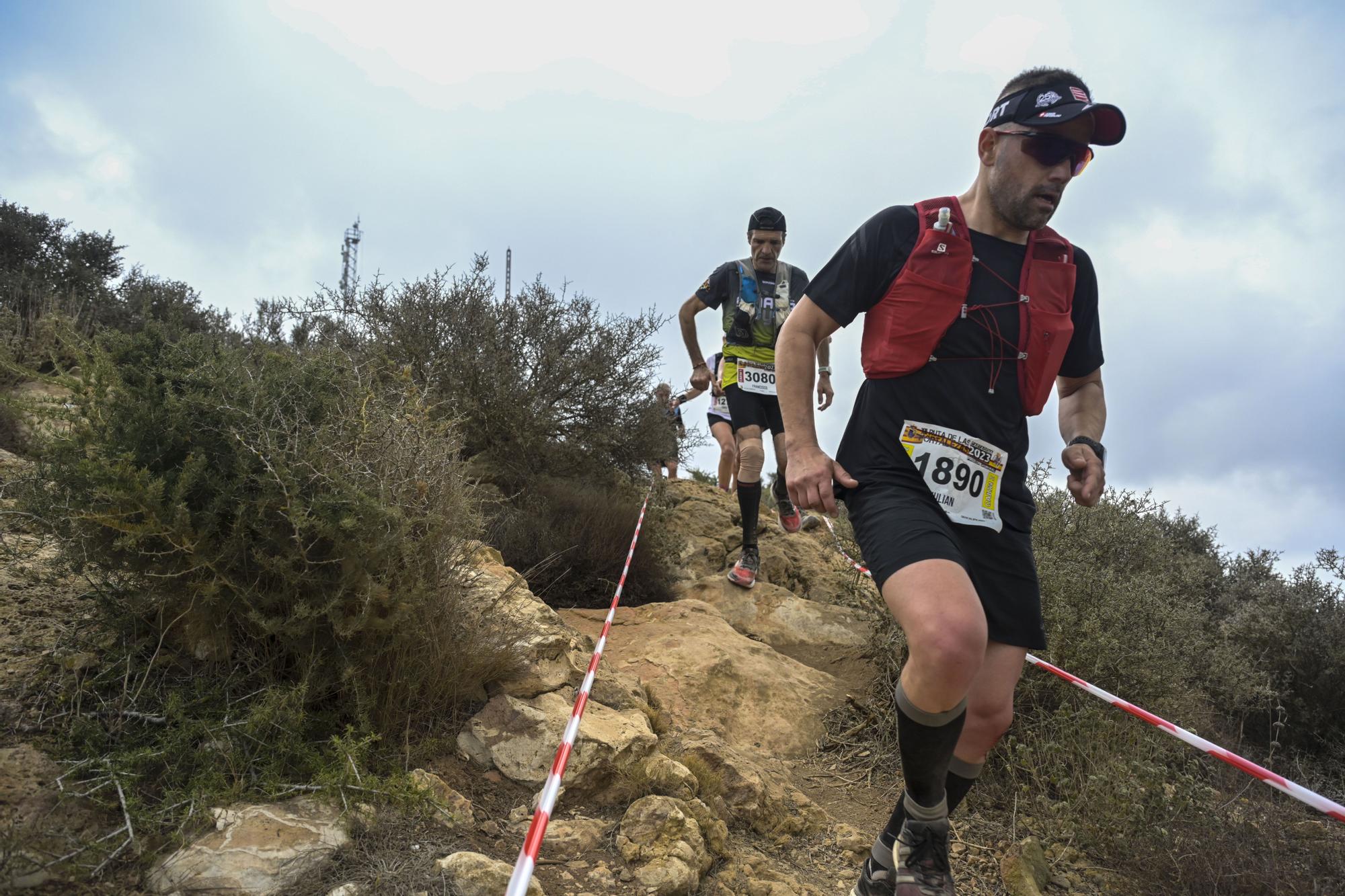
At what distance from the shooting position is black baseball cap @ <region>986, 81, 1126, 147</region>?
97.6 inches

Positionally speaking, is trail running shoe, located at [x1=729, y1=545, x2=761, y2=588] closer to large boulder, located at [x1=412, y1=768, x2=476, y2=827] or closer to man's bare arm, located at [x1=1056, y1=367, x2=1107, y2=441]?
man's bare arm, located at [x1=1056, y1=367, x2=1107, y2=441]

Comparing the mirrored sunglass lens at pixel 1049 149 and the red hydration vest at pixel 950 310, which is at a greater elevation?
the mirrored sunglass lens at pixel 1049 149

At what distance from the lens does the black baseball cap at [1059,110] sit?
2.48 m

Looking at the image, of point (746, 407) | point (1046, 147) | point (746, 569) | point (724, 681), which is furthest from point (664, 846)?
point (746, 569)

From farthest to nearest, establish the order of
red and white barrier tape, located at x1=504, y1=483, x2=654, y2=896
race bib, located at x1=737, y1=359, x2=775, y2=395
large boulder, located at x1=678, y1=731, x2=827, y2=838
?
race bib, located at x1=737, y1=359, x2=775, y2=395, large boulder, located at x1=678, y1=731, x2=827, y2=838, red and white barrier tape, located at x1=504, y1=483, x2=654, y2=896

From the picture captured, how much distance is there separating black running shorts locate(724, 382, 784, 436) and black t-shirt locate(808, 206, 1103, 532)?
11.1 ft

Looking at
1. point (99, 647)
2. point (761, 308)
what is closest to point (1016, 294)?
point (99, 647)

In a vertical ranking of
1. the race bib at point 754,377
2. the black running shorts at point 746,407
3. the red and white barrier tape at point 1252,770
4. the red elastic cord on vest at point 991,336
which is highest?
the race bib at point 754,377

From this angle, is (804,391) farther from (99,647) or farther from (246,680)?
(99,647)

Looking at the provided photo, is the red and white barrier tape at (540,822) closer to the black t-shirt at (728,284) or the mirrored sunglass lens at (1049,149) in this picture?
the mirrored sunglass lens at (1049,149)

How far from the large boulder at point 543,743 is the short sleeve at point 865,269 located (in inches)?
63.2

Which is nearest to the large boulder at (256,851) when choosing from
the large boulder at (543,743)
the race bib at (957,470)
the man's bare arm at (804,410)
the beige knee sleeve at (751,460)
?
the large boulder at (543,743)

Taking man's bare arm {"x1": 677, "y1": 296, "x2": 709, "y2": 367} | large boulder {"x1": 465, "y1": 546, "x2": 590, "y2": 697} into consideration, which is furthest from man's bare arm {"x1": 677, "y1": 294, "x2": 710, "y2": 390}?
large boulder {"x1": 465, "y1": 546, "x2": 590, "y2": 697}

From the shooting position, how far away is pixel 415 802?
237 centimetres
